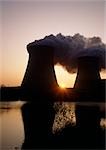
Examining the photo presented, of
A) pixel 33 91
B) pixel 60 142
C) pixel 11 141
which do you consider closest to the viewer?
pixel 60 142

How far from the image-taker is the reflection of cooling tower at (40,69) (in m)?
34.4

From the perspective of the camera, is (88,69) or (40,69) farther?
(88,69)

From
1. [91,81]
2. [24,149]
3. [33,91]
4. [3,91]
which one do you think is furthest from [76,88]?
[24,149]

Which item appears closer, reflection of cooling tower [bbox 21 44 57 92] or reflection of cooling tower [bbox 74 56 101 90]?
reflection of cooling tower [bbox 21 44 57 92]

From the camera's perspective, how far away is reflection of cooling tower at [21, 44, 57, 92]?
1356 inches

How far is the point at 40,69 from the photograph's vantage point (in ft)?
116

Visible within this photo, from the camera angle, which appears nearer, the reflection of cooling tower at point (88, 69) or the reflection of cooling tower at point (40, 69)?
the reflection of cooling tower at point (40, 69)

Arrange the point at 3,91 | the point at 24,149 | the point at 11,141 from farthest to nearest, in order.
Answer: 1. the point at 3,91
2. the point at 11,141
3. the point at 24,149

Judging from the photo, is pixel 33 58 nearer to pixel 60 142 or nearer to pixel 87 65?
pixel 87 65

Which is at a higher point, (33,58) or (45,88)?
(33,58)

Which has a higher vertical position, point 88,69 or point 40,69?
point 88,69

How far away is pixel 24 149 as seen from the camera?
8914mm

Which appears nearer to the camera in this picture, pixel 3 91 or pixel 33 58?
pixel 33 58

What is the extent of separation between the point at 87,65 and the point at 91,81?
3.03m
